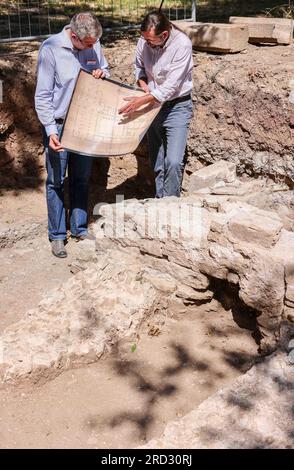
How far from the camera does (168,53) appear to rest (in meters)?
5.68

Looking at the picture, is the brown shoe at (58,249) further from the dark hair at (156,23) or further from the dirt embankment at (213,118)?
the dark hair at (156,23)

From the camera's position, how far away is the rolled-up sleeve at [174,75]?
18.5 feet

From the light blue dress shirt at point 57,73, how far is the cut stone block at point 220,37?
204 cm

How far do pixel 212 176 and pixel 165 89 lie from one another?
3.27 ft

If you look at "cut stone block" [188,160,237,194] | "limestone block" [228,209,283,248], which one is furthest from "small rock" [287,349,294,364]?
"cut stone block" [188,160,237,194]

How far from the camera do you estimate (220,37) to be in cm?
721

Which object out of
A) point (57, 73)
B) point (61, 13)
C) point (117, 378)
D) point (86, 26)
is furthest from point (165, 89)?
point (61, 13)

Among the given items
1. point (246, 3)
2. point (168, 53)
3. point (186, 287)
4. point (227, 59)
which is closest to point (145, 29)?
point (168, 53)

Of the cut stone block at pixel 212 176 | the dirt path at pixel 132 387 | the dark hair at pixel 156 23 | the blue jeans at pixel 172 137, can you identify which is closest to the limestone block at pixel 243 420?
the dirt path at pixel 132 387

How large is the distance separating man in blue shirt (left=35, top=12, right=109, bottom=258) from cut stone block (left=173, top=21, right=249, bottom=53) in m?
1.90

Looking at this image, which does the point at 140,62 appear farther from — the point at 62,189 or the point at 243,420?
the point at 243,420

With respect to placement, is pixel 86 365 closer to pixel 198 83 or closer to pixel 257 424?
pixel 257 424

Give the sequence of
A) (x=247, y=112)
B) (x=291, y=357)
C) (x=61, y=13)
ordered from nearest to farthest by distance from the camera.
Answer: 1. (x=291, y=357)
2. (x=247, y=112)
3. (x=61, y=13)

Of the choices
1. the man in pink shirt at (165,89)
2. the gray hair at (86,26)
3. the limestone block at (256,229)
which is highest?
the gray hair at (86,26)
